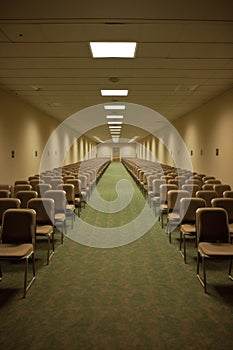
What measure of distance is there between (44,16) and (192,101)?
8571mm

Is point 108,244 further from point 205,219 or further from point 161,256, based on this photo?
point 205,219

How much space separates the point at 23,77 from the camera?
8.23 meters

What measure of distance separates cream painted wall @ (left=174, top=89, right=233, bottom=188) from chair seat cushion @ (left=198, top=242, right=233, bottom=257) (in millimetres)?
5822

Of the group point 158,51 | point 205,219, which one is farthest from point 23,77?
point 205,219

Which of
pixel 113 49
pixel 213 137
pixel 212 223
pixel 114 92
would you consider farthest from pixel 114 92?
pixel 212 223

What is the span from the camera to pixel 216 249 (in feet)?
13.6

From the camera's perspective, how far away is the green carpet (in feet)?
9.94

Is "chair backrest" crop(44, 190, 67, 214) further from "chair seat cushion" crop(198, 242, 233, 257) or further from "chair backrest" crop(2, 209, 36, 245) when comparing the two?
"chair seat cushion" crop(198, 242, 233, 257)

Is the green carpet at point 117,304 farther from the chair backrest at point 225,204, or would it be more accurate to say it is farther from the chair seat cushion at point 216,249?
the chair backrest at point 225,204

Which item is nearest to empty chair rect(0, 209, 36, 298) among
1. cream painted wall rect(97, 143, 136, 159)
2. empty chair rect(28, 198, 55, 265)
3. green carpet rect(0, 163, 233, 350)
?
green carpet rect(0, 163, 233, 350)

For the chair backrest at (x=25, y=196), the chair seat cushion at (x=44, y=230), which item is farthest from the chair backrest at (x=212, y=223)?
the chair backrest at (x=25, y=196)

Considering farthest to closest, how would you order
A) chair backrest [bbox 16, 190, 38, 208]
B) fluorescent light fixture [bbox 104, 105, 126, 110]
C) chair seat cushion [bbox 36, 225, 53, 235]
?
fluorescent light fixture [bbox 104, 105, 126, 110] → chair backrest [bbox 16, 190, 38, 208] → chair seat cushion [bbox 36, 225, 53, 235]

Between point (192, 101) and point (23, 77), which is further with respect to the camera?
point (192, 101)

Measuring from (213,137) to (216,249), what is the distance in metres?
8.18
